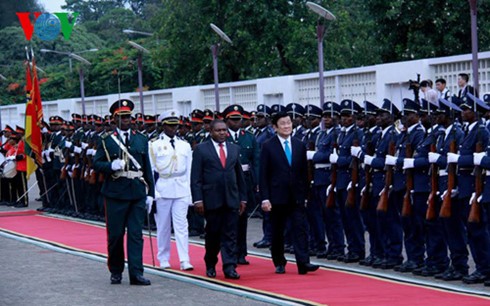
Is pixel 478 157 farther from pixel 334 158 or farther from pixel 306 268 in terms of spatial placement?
pixel 334 158

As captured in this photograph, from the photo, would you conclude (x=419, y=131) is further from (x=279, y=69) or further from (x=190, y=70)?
(x=190, y=70)

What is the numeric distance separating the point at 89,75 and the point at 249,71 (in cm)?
1818

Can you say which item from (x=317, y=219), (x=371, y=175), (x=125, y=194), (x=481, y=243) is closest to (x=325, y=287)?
(x=481, y=243)

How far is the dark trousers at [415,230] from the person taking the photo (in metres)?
15.3

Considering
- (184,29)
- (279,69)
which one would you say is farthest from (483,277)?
(184,29)

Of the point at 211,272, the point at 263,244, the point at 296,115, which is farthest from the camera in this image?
the point at 296,115

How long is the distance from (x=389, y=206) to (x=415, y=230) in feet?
1.90

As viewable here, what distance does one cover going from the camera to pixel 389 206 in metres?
15.9

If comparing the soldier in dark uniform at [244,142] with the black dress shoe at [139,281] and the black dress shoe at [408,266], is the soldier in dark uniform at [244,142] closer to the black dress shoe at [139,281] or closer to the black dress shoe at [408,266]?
the black dress shoe at [408,266]

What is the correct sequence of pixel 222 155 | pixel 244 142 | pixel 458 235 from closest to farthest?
pixel 458 235 < pixel 222 155 < pixel 244 142

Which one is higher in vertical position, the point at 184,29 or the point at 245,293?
the point at 184,29

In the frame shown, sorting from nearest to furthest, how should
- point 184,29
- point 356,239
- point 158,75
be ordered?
1. point 356,239
2. point 184,29
3. point 158,75

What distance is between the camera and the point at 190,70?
167ft

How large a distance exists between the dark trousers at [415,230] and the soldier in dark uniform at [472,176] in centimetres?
94
